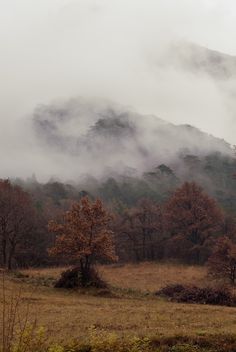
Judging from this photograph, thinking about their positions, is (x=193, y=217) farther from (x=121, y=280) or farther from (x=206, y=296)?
(x=206, y=296)

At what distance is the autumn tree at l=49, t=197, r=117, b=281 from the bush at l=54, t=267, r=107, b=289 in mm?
143

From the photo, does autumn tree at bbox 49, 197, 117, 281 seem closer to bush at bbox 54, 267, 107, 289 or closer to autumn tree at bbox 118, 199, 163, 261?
bush at bbox 54, 267, 107, 289

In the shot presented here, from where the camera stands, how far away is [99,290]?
38438 millimetres

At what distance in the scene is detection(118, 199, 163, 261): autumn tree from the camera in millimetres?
82750

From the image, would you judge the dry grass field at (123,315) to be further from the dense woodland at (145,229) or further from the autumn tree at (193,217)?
the autumn tree at (193,217)

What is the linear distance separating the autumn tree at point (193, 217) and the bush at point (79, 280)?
1506 inches

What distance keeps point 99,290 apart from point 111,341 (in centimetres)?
2579

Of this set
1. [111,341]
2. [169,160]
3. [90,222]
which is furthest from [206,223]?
[169,160]

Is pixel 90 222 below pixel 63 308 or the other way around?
the other way around

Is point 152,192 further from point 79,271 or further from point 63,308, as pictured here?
point 63,308

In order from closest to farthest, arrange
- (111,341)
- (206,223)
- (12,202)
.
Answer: (111,341) → (12,202) → (206,223)

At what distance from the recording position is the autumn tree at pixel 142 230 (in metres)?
82.8

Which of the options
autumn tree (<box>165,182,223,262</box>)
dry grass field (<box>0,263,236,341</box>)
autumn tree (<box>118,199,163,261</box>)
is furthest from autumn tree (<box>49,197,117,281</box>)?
autumn tree (<box>118,199,163,261</box>)

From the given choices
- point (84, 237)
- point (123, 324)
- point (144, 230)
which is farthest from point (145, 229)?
point (123, 324)
